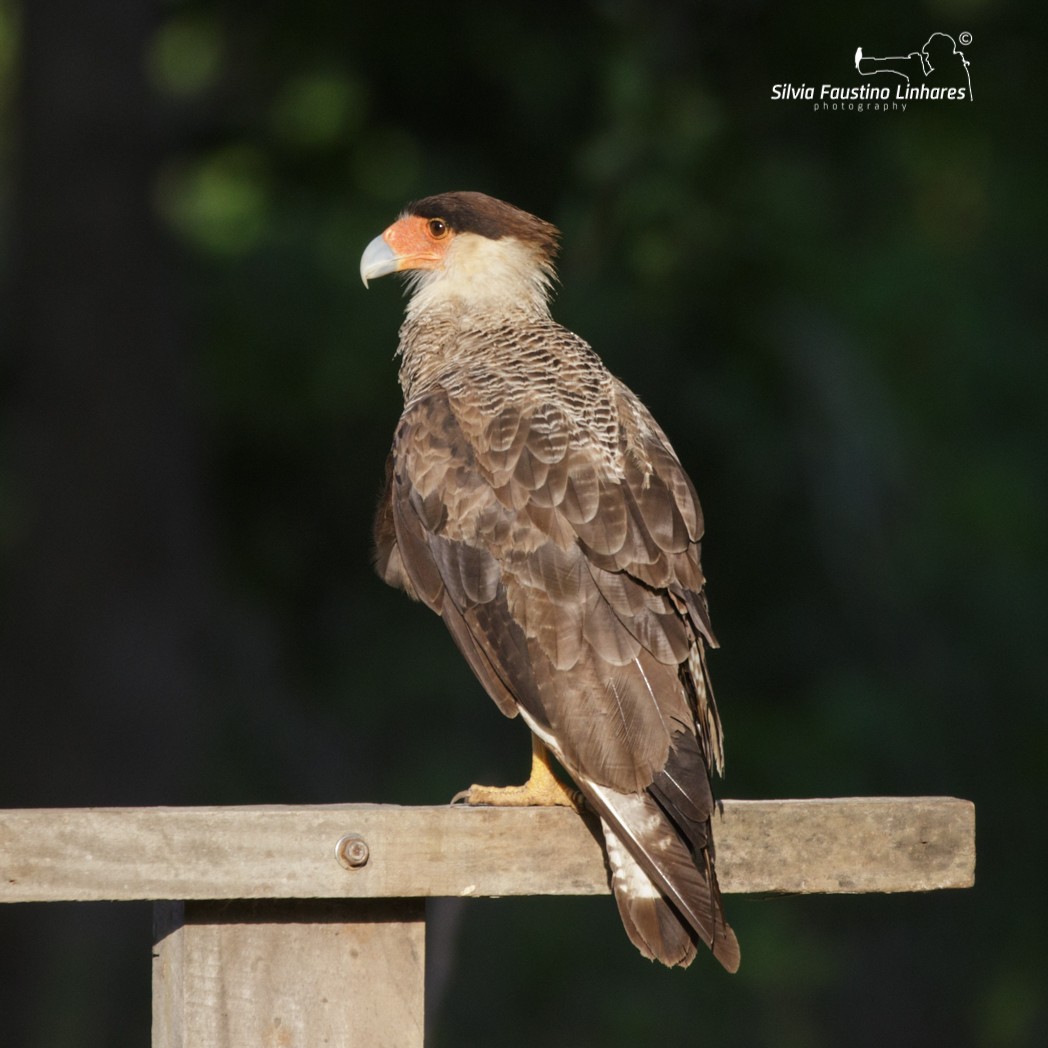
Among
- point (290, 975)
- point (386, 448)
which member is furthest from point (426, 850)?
point (386, 448)

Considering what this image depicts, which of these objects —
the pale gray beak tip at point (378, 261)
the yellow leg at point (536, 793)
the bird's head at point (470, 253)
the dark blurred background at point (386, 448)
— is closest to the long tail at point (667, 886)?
the yellow leg at point (536, 793)

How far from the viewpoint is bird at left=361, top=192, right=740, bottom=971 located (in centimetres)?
292

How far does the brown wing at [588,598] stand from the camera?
9.64 feet

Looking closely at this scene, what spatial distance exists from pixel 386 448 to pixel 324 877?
21.2 feet

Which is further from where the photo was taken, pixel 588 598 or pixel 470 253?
pixel 470 253

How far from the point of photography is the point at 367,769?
31.6 ft

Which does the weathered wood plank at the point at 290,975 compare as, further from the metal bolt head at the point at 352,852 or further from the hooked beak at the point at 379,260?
the hooked beak at the point at 379,260

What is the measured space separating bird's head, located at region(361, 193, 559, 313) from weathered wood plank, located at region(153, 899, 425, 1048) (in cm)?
200

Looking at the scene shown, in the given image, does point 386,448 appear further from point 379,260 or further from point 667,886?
point 667,886

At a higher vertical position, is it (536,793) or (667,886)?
(536,793)

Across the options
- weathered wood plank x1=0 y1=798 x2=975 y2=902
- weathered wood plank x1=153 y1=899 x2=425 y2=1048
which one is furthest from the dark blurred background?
weathered wood plank x1=153 y1=899 x2=425 y2=1048

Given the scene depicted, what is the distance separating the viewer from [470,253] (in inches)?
175

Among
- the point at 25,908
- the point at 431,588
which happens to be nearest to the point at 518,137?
the point at 25,908

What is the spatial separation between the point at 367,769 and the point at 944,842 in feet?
22.6
